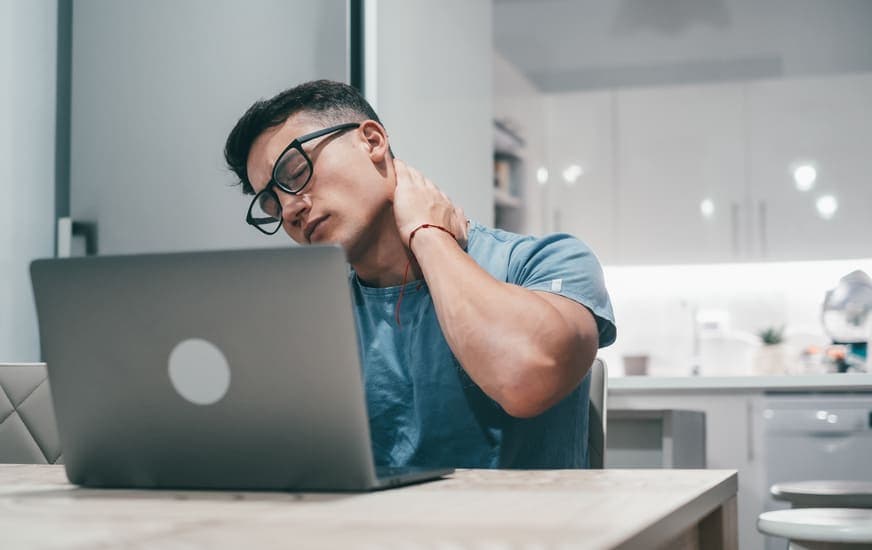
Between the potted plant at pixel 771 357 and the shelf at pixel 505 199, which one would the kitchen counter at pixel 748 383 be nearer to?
the potted plant at pixel 771 357

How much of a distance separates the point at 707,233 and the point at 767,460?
5.83 ft

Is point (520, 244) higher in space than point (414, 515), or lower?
higher

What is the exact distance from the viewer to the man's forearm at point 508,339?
117 cm

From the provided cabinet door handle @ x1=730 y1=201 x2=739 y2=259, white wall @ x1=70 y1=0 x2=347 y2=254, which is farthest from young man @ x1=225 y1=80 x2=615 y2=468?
cabinet door handle @ x1=730 y1=201 x2=739 y2=259

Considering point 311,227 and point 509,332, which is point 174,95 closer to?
point 311,227

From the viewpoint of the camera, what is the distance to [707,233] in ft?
15.5

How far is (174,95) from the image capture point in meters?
2.87

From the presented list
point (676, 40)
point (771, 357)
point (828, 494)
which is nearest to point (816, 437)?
point (828, 494)

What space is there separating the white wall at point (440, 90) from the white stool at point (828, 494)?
136 cm

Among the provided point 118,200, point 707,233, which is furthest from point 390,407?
point 707,233

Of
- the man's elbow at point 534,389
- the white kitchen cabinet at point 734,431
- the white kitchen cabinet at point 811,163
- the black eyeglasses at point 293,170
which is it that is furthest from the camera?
the white kitchen cabinet at point 811,163

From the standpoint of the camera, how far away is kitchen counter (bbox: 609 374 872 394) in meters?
2.84

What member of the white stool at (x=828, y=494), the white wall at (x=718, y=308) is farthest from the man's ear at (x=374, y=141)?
the white wall at (x=718, y=308)

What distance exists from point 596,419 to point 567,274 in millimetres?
280
